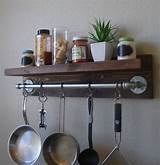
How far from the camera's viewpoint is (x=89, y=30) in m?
1.07

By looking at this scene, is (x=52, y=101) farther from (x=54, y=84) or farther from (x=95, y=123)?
(x=95, y=123)

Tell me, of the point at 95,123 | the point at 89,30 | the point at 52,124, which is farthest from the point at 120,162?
the point at 89,30

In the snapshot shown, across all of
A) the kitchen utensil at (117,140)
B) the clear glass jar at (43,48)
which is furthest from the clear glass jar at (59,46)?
the kitchen utensil at (117,140)

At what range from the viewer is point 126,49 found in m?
0.88

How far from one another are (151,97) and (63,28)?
0.41 meters

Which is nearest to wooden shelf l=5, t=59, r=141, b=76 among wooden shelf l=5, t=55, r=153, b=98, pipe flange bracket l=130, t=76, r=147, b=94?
wooden shelf l=5, t=55, r=153, b=98

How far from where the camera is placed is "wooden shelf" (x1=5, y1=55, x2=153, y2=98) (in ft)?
2.80

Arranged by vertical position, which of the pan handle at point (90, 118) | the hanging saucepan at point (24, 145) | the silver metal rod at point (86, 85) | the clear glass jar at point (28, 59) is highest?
the clear glass jar at point (28, 59)

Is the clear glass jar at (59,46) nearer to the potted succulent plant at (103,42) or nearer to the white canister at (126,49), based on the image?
the potted succulent plant at (103,42)

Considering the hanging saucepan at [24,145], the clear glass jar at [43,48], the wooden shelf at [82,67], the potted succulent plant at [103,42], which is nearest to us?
the wooden shelf at [82,67]

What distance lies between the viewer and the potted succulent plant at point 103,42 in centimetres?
92

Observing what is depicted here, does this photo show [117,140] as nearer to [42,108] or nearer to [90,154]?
[90,154]

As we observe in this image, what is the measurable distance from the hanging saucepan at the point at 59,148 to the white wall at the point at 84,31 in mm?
37

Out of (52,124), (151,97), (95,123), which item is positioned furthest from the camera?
(52,124)
